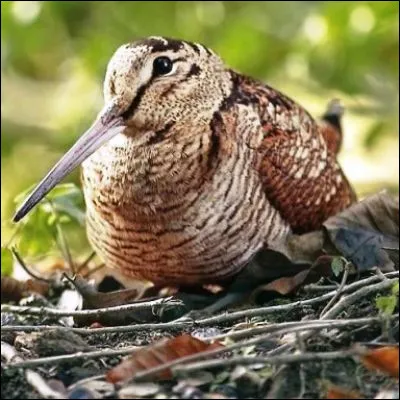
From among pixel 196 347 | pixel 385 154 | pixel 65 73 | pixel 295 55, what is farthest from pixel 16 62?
pixel 196 347

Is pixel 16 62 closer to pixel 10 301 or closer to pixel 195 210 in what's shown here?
pixel 10 301

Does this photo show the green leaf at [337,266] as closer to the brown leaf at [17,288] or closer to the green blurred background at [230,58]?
the brown leaf at [17,288]

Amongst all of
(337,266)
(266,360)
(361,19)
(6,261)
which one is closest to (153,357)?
(266,360)

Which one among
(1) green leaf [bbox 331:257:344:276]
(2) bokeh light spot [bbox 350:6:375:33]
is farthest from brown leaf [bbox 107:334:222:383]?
(2) bokeh light spot [bbox 350:6:375:33]

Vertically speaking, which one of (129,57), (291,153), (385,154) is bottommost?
(385,154)

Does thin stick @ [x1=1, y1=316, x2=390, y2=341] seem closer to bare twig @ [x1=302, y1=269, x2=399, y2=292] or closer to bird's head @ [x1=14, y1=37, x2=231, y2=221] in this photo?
bare twig @ [x1=302, y1=269, x2=399, y2=292]

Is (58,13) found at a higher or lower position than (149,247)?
higher

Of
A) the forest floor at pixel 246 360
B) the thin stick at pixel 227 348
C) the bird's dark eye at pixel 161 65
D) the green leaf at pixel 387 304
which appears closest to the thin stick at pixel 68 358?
the forest floor at pixel 246 360
